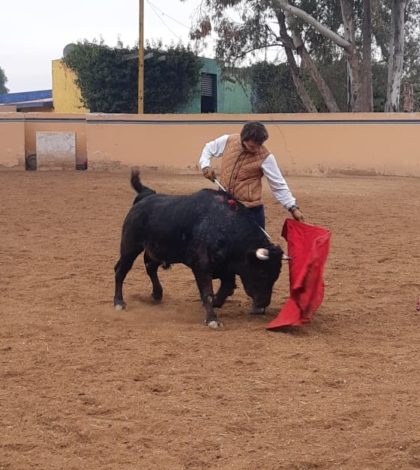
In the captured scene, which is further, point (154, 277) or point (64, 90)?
point (64, 90)

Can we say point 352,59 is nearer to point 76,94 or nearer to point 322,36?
point 322,36

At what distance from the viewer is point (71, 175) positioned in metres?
21.1

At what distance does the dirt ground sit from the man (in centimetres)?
105

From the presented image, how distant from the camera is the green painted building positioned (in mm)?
36888

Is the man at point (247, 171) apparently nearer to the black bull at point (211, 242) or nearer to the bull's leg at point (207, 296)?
the black bull at point (211, 242)

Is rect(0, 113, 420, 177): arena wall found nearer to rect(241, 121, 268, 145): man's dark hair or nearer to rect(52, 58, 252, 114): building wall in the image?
rect(241, 121, 268, 145): man's dark hair

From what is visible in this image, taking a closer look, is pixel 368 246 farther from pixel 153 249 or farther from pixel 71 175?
pixel 71 175

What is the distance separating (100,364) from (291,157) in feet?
57.0

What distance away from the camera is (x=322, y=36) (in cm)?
3259

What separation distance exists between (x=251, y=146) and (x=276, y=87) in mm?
30756

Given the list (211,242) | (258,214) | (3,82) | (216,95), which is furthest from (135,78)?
(3,82)

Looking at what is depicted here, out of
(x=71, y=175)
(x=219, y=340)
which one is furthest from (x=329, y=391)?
(x=71, y=175)

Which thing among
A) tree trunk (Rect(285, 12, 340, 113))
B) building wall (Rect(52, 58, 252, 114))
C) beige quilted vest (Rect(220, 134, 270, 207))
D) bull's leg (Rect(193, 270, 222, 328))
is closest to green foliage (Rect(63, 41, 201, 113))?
building wall (Rect(52, 58, 252, 114))

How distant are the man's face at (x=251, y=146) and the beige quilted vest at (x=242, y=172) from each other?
6cm
